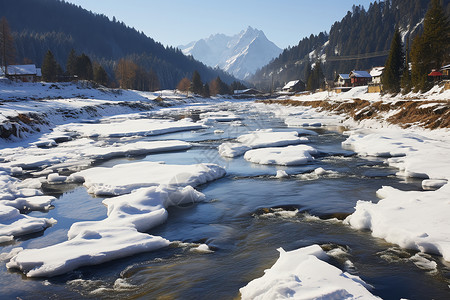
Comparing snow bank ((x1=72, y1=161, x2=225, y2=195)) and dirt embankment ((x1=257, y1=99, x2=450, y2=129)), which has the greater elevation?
dirt embankment ((x1=257, y1=99, x2=450, y2=129))

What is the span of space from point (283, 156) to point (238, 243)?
382 inches

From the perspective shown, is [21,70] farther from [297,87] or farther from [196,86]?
[297,87]

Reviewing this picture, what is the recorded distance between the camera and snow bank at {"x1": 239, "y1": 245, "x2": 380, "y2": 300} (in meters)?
4.77

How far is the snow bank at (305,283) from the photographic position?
4.77 m

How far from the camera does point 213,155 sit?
746 inches

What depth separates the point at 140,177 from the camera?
12.8 metres

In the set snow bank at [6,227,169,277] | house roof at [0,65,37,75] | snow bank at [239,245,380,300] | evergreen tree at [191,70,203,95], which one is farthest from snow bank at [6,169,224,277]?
evergreen tree at [191,70,203,95]

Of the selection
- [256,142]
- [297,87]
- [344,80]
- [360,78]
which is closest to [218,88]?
[297,87]

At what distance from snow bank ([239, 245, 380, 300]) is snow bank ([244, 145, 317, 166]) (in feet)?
33.5

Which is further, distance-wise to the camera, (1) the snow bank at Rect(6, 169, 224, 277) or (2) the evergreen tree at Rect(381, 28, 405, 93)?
(2) the evergreen tree at Rect(381, 28, 405, 93)

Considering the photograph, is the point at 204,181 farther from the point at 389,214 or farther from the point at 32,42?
the point at 32,42

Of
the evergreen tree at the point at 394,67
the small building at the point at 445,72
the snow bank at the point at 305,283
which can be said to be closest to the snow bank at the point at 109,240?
the snow bank at the point at 305,283

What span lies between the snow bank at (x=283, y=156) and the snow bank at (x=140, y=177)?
3.15 m

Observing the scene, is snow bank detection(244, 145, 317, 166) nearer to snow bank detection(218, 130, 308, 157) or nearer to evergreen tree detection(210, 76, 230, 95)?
snow bank detection(218, 130, 308, 157)
